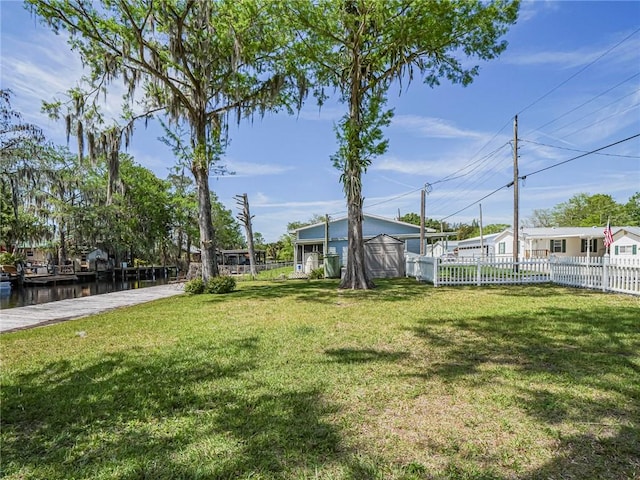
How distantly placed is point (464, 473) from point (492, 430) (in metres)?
0.63

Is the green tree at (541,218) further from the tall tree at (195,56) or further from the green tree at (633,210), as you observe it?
the tall tree at (195,56)

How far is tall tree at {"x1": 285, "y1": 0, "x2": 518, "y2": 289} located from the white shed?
15.4ft

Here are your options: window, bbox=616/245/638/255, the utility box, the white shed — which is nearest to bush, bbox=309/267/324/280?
the utility box

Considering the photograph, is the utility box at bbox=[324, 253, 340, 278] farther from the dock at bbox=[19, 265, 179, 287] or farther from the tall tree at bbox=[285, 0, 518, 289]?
the dock at bbox=[19, 265, 179, 287]

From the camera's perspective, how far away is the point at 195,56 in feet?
38.2

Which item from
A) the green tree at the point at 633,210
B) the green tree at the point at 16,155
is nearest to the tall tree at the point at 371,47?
the green tree at the point at 16,155

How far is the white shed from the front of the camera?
53.8 feet

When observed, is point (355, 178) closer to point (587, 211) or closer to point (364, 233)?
point (364, 233)

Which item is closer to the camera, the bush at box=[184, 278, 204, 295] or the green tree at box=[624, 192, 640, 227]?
the bush at box=[184, 278, 204, 295]

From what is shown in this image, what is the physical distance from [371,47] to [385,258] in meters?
9.07

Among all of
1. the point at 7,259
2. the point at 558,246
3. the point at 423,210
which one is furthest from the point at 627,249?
the point at 7,259

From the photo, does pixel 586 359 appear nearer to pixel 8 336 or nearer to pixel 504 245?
pixel 8 336

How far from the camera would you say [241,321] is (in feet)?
21.8

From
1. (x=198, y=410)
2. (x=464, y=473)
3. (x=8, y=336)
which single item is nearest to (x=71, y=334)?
(x=8, y=336)
